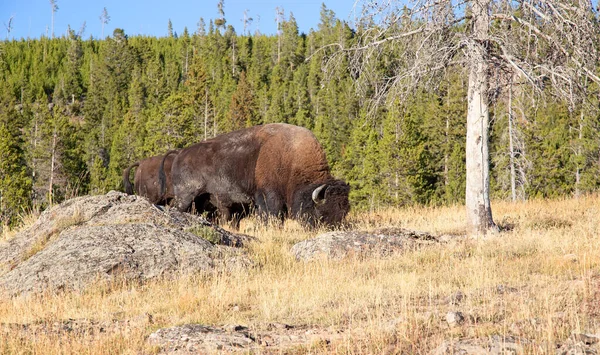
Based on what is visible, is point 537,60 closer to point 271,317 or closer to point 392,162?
point 271,317

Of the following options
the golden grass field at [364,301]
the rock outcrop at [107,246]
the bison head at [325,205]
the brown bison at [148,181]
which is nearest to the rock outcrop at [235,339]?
the golden grass field at [364,301]

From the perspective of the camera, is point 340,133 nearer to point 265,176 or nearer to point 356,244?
point 265,176

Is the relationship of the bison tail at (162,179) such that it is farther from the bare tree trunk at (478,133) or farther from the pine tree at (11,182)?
the pine tree at (11,182)

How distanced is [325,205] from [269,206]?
4.84ft

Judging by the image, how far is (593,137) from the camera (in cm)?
3553

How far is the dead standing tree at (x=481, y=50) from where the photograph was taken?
926 centimetres

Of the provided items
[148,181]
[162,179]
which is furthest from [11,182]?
[162,179]

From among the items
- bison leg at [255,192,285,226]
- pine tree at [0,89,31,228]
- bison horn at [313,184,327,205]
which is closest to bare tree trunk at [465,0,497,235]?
bison horn at [313,184,327,205]

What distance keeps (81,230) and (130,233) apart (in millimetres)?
715

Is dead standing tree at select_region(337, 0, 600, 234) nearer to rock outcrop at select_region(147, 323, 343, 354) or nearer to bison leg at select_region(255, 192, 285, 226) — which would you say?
bison leg at select_region(255, 192, 285, 226)

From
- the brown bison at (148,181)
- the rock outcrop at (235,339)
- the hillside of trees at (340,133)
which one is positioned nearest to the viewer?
→ the rock outcrop at (235,339)

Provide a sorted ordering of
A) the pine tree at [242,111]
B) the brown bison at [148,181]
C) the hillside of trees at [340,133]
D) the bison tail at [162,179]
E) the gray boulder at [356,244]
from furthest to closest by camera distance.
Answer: the pine tree at [242,111], the brown bison at [148,181], the bison tail at [162,179], the hillside of trees at [340,133], the gray boulder at [356,244]

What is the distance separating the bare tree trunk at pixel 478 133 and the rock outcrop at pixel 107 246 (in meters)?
3.72

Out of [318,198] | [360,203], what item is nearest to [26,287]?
[318,198]
